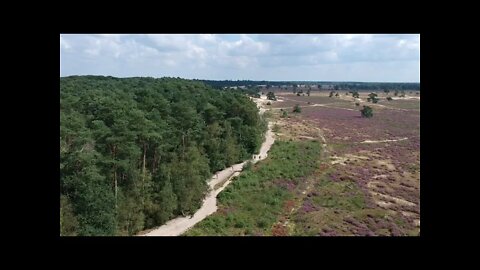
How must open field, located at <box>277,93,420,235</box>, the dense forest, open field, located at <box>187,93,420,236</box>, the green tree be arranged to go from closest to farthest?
the green tree
the dense forest
open field, located at <box>187,93,420,236</box>
open field, located at <box>277,93,420,235</box>

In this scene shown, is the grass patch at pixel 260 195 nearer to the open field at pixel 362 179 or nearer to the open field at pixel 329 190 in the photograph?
the open field at pixel 329 190

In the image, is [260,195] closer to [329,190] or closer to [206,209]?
[206,209]

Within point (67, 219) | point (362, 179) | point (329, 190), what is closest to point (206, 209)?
point (329, 190)

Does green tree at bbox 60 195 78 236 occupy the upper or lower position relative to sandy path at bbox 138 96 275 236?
upper

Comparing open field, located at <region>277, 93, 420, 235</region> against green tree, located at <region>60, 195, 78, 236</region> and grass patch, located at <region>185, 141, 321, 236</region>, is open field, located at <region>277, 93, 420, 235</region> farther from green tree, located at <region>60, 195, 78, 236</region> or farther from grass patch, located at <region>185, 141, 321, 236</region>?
green tree, located at <region>60, 195, 78, 236</region>

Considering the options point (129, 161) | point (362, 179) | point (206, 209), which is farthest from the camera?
point (362, 179)

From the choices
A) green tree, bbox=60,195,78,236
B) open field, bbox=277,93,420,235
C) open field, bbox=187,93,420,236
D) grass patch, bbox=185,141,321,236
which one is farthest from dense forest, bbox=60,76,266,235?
open field, bbox=277,93,420,235

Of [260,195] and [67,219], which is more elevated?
[67,219]

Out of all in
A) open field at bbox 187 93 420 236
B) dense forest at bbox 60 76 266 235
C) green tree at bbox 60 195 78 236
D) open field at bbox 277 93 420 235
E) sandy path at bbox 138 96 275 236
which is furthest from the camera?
open field at bbox 277 93 420 235
